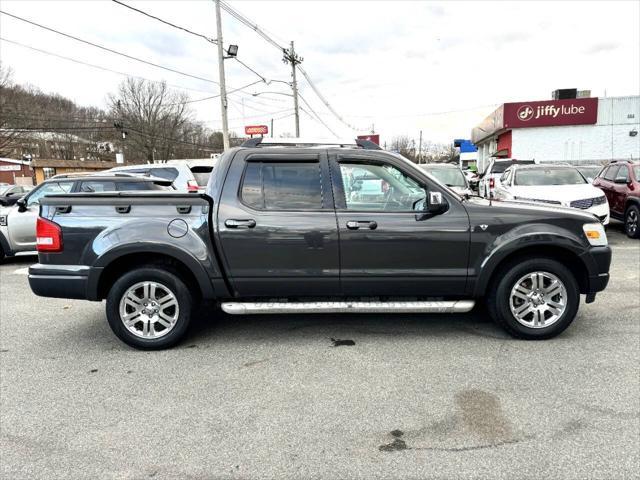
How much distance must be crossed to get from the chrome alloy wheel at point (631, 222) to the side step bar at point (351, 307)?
817 centimetres

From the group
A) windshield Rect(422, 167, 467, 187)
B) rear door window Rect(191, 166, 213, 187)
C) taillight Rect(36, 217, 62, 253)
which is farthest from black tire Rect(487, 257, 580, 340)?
rear door window Rect(191, 166, 213, 187)

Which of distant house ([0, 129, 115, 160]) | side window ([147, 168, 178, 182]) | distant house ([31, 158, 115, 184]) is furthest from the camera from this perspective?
distant house ([0, 129, 115, 160])

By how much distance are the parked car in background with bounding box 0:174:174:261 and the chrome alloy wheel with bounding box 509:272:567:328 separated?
6.50 meters

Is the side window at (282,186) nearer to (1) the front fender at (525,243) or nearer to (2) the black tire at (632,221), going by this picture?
(1) the front fender at (525,243)

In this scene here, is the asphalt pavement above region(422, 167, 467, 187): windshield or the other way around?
the other way around

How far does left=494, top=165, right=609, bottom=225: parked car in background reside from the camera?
9.05m

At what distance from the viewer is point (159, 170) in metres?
10.5

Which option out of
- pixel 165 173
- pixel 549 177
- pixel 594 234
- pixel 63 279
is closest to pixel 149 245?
pixel 63 279

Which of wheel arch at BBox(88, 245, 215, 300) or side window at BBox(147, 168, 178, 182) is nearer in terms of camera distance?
wheel arch at BBox(88, 245, 215, 300)

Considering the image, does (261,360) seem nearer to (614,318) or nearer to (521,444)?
(521,444)

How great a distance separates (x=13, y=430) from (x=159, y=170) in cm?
829

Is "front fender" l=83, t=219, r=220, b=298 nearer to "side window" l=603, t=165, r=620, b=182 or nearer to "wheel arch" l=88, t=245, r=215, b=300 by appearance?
"wheel arch" l=88, t=245, r=215, b=300

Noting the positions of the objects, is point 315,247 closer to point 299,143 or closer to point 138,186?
point 299,143

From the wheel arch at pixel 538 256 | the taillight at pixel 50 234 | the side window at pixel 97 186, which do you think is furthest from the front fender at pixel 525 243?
the side window at pixel 97 186
